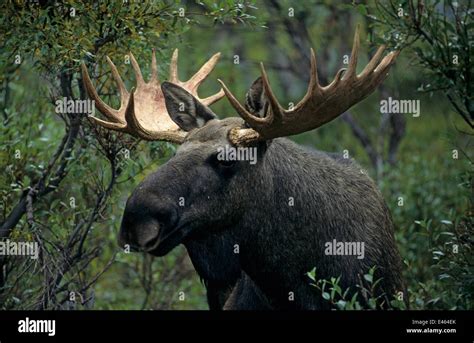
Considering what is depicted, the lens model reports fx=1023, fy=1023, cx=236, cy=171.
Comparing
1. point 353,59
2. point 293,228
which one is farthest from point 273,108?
point 293,228

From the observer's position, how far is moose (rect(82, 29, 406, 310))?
6.52m

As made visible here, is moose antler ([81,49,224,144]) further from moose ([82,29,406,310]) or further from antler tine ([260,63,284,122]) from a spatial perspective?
antler tine ([260,63,284,122])

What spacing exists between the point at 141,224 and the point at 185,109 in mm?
1468

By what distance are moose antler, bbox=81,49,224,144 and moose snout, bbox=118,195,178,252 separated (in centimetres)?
94

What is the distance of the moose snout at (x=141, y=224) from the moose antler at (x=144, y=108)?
936 millimetres

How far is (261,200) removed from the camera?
22.8ft

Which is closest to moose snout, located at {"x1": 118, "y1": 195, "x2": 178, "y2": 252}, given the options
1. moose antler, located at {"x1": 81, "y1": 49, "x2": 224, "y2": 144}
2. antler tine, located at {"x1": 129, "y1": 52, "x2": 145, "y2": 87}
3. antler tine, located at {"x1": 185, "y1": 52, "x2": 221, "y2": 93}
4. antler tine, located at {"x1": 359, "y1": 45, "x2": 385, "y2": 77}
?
moose antler, located at {"x1": 81, "y1": 49, "x2": 224, "y2": 144}

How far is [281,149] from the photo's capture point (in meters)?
7.24

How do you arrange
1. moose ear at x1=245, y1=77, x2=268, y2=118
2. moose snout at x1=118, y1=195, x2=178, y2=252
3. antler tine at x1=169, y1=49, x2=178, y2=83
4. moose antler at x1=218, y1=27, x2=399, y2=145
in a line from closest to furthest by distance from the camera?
1. moose snout at x1=118, y1=195, x2=178, y2=252
2. moose antler at x1=218, y1=27, x2=399, y2=145
3. moose ear at x1=245, y1=77, x2=268, y2=118
4. antler tine at x1=169, y1=49, x2=178, y2=83

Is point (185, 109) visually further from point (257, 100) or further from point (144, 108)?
point (257, 100)

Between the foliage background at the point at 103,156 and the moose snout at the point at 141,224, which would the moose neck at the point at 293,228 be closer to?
the foliage background at the point at 103,156

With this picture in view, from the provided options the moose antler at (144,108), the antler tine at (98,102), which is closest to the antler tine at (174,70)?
the moose antler at (144,108)

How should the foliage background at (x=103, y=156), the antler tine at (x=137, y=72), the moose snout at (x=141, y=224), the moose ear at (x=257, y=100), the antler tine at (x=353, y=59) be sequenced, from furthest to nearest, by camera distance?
the antler tine at (x=137, y=72) → the foliage background at (x=103, y=156) → the moose ear at (x=257, y=100) → the antler tine at (x=353, y=59) → the moose snout at (x=141, y=224)

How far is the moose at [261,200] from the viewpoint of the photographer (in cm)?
652
